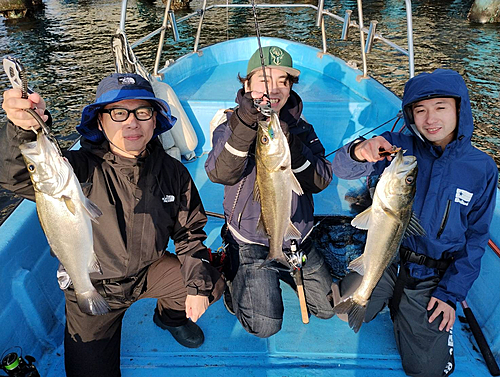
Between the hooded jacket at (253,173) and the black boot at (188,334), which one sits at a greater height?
the hooded jacket at (253,173)

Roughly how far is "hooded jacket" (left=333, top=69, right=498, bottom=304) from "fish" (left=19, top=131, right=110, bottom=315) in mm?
1799

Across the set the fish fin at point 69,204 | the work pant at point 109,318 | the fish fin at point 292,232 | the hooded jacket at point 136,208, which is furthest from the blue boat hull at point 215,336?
the fish fin at point 69,204

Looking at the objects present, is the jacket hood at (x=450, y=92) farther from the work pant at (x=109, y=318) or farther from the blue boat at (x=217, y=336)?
the work pant at (x=109, y=318)

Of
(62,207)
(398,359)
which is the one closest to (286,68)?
(62,207)

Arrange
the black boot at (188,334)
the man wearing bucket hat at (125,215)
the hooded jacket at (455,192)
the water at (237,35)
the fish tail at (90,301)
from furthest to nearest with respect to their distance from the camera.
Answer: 1. the water at (237,35)
2. the black boot at (188,334)
3. the hooded jacket at (455,192)
4. the man wearing bucket hat at (125,215)
5. the fish tail at (90,301)

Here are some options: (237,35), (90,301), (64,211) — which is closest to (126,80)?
(64,211)

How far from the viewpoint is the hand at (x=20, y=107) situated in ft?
5.90

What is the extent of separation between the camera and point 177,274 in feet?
9.39

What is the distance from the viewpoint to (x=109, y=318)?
2619 millimetres

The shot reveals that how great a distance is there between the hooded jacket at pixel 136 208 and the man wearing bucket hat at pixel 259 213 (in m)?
0.36

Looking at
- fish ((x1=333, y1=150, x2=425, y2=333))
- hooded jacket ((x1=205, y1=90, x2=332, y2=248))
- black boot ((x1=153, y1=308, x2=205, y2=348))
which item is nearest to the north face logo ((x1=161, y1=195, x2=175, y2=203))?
hooded jacket ((x1=205, y1=90, x2=332, y2=248))

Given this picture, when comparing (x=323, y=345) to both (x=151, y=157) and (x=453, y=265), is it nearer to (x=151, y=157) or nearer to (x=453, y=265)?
(x=453, y=265)

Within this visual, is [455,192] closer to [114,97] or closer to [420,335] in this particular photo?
[420,335]

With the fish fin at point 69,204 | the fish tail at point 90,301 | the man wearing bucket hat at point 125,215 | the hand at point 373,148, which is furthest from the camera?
the man wearing bucket hat at point 125,215
